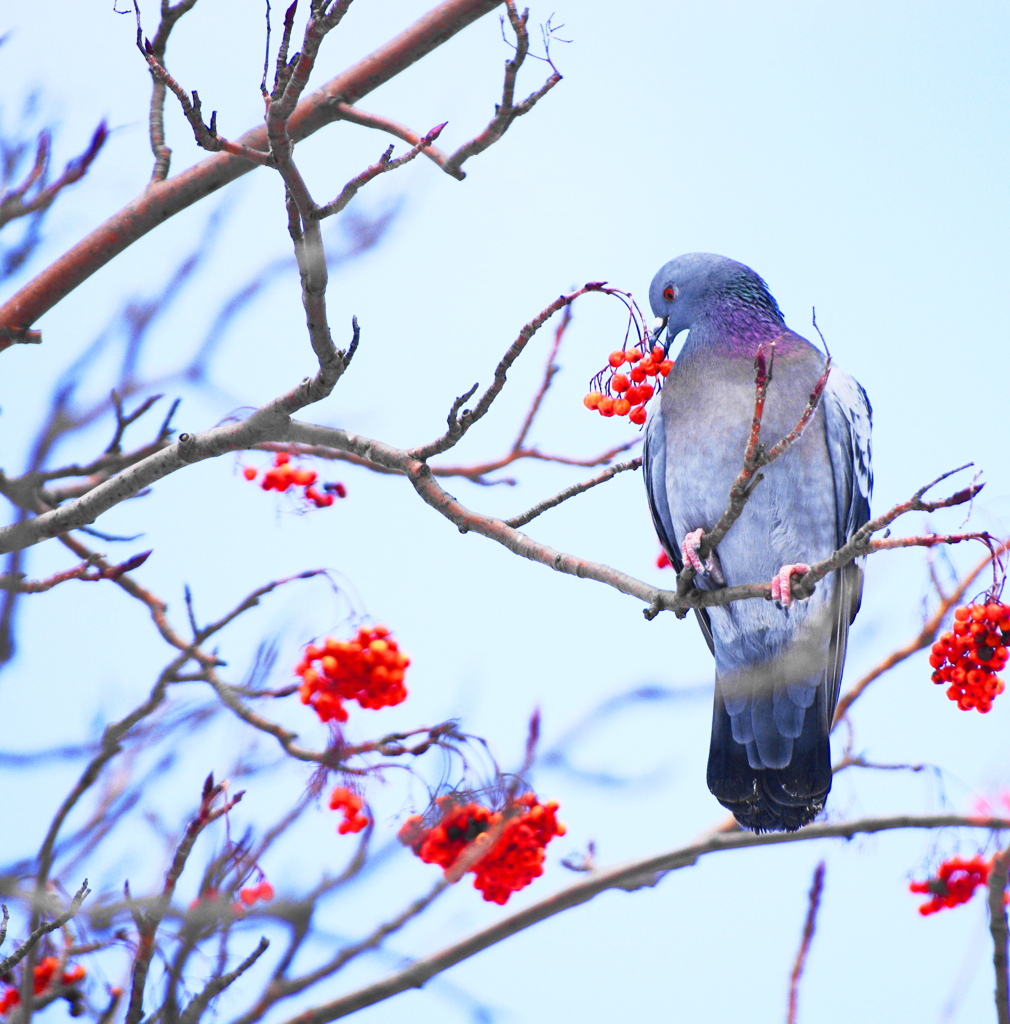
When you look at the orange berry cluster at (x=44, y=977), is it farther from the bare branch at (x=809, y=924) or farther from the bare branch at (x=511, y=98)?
the bare branch at (x=511, y=98)

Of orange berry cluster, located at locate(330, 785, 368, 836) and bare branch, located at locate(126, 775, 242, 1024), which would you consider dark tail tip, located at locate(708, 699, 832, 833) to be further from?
bare branch, located at locate(126, 775, 242, 1024)

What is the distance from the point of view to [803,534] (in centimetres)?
246

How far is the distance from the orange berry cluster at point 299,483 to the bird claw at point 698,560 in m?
0.82

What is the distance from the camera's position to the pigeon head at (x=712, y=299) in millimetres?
2725

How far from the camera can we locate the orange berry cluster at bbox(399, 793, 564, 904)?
205 cm

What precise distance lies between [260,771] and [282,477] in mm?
869

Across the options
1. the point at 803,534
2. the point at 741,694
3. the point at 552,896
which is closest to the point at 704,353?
the point at 803,534

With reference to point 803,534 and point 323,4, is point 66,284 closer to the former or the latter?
point 323,4

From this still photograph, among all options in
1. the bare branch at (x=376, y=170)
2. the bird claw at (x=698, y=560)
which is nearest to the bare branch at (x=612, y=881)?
the bird claw at (x=698, y=560)

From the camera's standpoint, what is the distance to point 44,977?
216cm

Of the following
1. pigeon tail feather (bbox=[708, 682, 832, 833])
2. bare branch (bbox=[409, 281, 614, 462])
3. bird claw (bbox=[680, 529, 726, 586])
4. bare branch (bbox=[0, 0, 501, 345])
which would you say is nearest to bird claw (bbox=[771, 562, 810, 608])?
bird claw (bbox=[680, 529, 726, 586])

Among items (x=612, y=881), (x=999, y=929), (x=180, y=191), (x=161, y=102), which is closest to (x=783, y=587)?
(x=999, y=929)

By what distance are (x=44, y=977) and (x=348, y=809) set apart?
703mm

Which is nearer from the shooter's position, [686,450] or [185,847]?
[185,847]
